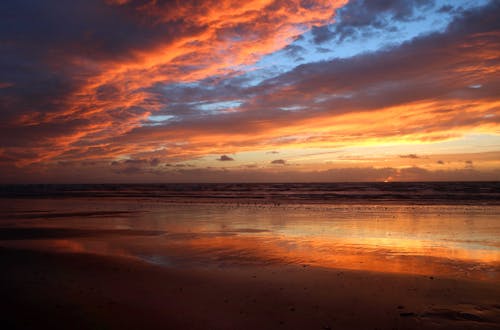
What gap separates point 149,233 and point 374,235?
11.3 m

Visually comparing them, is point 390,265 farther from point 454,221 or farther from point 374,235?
point 454,221

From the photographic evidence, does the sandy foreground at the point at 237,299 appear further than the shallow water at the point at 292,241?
No

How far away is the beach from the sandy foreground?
28 millimetres

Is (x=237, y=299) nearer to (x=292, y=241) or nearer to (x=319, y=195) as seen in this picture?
(x=292, y=241)

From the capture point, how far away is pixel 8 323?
23.6ft

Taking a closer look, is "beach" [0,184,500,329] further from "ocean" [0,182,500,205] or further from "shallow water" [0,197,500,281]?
"ocean" [0,182,500,205]

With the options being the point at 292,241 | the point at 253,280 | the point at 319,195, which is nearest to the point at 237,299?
the point at 253,280

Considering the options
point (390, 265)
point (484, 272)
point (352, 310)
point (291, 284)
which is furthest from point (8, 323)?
point (484, 272)

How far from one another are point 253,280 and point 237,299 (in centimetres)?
154

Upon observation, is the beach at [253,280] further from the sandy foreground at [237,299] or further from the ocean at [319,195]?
the ocean at [319,195]

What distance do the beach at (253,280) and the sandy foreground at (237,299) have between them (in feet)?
0.09

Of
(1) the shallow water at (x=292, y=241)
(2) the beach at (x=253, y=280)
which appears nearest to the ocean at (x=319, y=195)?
(1) the shallow water at (x=292, y=241)

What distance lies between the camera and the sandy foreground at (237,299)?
7.20m

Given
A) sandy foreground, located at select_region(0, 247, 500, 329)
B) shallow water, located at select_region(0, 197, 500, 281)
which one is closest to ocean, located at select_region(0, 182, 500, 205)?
shallow water, located at select_region(0, 197, 500, 281)
